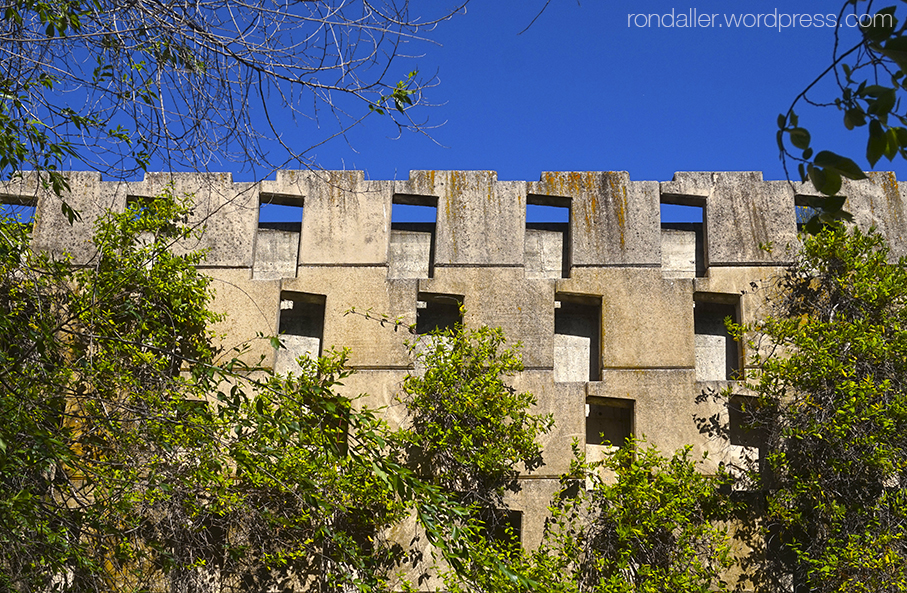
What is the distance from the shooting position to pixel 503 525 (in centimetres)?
703

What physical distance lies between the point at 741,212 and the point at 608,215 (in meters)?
1.15

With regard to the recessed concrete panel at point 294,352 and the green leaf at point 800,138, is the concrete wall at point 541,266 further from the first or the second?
the green leaf at point 800,138

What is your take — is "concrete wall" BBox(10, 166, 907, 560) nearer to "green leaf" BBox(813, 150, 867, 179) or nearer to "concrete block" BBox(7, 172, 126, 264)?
"concrete block" BBox(7, 172, 126, 264)

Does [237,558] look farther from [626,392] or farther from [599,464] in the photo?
[626,392]

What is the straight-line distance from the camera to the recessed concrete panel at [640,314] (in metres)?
7.27

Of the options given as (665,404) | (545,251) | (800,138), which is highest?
(545,251)

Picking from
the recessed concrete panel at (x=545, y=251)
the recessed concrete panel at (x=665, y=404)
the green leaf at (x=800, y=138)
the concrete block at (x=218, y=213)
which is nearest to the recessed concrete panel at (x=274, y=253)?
the concrete block at (x=218, y=213)

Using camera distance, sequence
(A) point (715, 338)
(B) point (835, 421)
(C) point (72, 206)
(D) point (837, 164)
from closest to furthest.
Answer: (D) point (837, 164), (B) point (835, 421), (A) point (715, 338), (C) point (72, 206)

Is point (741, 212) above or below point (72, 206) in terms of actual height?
above

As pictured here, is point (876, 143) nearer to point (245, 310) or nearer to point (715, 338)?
point (715, 338)

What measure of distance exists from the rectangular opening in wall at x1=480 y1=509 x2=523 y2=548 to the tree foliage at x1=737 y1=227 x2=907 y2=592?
1859mm

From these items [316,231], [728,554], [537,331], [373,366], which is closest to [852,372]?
[728,554]

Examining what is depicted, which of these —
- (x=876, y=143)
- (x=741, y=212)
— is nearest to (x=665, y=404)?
(x=741, y=212)

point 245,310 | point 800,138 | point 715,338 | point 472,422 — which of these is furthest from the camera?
point 715,338
